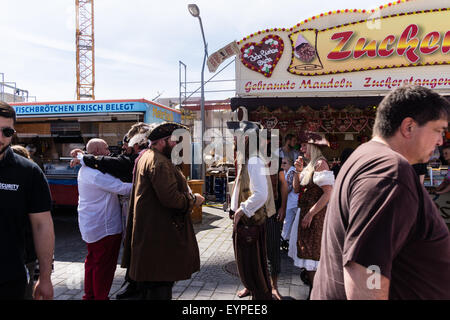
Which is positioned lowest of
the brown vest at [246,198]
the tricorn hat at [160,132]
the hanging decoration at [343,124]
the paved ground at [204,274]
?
the paved ground at [204,274]

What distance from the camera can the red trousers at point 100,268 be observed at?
2.99 m

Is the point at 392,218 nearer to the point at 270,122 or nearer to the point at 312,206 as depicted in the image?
the point at 312,206

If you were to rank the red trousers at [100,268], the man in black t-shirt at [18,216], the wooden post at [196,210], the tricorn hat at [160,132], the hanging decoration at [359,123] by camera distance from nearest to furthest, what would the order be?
the man in black t-shirt at [18,216], the tricorn hat at [160,132], the red trousers at [100,268], the wooden post at [196,210], the hanging decoration at [359,123]

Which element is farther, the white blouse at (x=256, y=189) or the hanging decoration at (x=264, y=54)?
the hanging decoration at (x=264, y=54)

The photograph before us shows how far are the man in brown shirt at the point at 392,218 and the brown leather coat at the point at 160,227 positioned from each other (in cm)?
139

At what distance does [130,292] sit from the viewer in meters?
3.39

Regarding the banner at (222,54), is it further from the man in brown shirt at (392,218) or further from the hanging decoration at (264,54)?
the man in brown shirt at (392,218)

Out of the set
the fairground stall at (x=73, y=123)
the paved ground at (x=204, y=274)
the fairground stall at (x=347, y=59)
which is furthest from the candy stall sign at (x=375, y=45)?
the paved ground at (x=204, y=274)

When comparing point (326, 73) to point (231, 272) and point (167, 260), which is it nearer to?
point (231, 272)

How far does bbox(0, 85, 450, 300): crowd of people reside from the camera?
1056mm

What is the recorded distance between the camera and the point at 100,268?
Answer: 3.01 meters

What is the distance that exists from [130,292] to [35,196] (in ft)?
6.59
